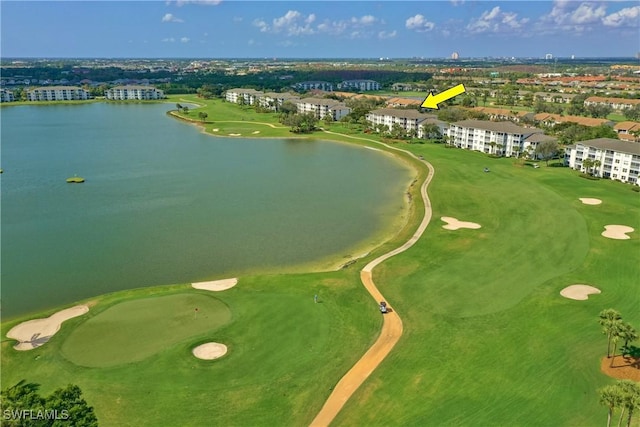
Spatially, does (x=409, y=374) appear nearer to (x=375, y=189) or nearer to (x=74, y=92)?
(x=375, y=189)

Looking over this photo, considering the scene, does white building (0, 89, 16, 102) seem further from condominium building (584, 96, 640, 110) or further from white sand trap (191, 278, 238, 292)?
condominium building (584, 96, 640, 110)

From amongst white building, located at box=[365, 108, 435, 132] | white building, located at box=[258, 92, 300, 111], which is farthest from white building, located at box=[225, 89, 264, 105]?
white building, located at box=[365, 108, 435, 132]

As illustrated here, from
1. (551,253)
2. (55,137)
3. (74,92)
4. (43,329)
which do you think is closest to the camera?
(43,329)

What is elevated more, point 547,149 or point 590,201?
point 547,149

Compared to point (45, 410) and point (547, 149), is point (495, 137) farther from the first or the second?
point (45, 410)

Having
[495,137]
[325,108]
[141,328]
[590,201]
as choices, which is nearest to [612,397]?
[141,328]

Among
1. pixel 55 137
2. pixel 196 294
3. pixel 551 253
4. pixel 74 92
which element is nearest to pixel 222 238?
pixel 196 294

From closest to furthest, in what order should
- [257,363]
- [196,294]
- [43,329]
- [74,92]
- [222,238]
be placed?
1. [257,363]
2. [43,329]
3. [196,294]
4. [222,238]
5. [74,92]
